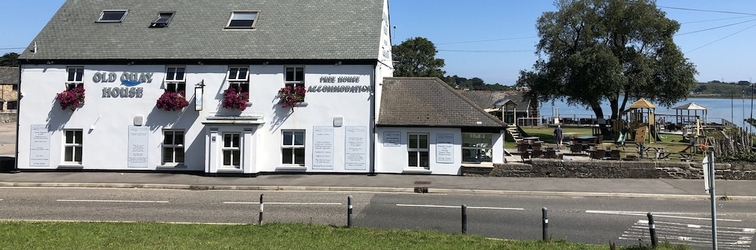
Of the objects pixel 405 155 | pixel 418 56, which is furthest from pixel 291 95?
pixel 418 56

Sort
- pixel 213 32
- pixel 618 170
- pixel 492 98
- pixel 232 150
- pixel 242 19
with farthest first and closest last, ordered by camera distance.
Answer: pixel 492 98, pixel 242 19, pixel 213 32, pixel 232 150, pixel 618 170

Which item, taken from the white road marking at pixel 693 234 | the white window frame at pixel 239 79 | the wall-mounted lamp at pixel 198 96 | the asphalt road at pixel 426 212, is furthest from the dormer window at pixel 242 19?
the white road marking at pixel 693 234

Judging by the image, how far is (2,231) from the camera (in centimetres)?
1077

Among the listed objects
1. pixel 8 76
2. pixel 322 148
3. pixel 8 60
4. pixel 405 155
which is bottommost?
pixel 405 155

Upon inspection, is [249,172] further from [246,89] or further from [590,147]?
[590,147]

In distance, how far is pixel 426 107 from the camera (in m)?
22.9

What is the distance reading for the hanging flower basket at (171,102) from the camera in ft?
72.5

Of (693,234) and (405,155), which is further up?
(405,155)

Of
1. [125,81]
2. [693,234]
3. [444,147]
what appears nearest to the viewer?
[693,234]

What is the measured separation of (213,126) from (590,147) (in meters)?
19.0

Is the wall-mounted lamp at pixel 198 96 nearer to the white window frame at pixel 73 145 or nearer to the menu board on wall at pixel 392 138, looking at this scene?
the white window frame at pixel 73 145

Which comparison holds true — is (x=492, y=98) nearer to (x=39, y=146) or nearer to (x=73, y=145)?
(x=73, y=145)

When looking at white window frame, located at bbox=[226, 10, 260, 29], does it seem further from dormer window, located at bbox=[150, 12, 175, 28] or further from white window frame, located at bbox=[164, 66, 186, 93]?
white window frame, located at bbox=[164, 66, 186, 93]

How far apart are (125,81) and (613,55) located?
33341 mm
